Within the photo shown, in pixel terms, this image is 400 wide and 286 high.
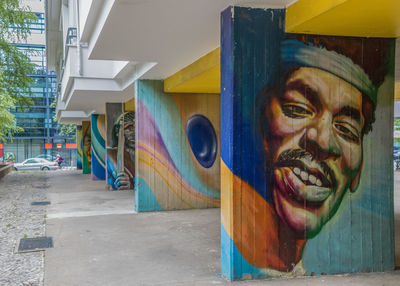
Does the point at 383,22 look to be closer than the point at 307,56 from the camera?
Yes

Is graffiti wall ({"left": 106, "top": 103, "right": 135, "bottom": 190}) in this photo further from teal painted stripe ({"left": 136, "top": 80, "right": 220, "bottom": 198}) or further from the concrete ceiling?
the concrete ceiling

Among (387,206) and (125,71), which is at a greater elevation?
(125,71)

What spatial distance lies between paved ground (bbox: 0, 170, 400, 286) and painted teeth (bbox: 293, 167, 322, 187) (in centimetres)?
114

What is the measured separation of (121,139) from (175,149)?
190 inches

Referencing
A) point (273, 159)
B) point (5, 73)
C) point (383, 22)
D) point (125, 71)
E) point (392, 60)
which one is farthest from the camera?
point (5, 73)

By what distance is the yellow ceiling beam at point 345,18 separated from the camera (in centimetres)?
398

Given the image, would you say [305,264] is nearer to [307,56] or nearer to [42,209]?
[307,56]

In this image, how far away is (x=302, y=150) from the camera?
16.5 feet

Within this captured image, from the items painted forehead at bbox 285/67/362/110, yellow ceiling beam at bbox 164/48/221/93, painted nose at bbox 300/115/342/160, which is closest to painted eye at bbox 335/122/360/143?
painted nose at bbox 300/115/342/160

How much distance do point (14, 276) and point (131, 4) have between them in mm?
3590

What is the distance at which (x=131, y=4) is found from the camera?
4.60 m

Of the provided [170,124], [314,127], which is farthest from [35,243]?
[314,127]

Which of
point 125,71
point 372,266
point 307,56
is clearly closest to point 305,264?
point 372,266

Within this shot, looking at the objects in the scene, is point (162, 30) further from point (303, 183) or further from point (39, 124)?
point (39, 124)
